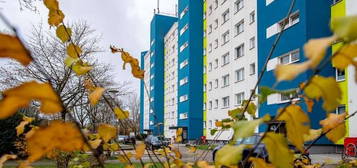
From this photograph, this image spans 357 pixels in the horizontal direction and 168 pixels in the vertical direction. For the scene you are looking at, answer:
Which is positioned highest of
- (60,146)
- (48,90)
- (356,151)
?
(48,90)

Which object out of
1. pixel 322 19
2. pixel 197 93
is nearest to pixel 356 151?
pixel 322 19

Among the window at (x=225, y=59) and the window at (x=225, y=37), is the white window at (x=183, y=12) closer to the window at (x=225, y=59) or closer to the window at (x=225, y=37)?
the window at (x=225, y=37)

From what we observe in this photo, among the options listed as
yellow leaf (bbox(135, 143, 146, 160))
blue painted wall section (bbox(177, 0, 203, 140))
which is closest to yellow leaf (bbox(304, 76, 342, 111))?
yellow leaf (bbox(135, 143, 146, 160))

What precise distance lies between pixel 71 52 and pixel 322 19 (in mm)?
18579

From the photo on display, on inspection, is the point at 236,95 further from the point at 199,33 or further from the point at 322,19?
the point at 199,33

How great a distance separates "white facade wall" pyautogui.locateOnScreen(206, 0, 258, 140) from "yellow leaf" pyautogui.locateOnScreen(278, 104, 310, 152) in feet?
62.8

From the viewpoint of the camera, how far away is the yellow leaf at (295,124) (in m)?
0.62

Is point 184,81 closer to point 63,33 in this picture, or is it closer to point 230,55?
point 230,55

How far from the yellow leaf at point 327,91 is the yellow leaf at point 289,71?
12cm

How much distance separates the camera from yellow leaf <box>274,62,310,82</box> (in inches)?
17.8

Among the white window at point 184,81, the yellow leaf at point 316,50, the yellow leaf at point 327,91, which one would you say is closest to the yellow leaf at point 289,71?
the yellow leaf at point 316,50

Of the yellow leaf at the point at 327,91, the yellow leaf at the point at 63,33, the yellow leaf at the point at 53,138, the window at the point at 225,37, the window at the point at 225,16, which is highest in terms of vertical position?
the window at the point at 225,16

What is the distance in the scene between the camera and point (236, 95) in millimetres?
26156

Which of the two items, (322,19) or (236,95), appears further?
(236,95)
